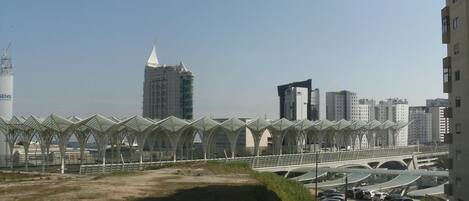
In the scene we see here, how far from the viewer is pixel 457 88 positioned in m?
31.0

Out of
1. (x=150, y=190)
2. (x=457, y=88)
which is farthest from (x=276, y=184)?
(x=457, y=88)

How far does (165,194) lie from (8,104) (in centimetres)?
6933

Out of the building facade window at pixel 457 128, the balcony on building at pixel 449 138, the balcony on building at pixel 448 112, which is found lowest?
the balcony on building at pixel 449 138

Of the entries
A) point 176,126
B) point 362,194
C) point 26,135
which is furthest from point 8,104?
point 362,194

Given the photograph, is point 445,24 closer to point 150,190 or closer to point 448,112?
point 448,112

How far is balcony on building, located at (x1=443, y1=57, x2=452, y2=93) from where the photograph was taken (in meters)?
32.3

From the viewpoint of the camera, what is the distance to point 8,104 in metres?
93.6

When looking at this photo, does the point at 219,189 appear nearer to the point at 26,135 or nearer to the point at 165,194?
the point at 165,194

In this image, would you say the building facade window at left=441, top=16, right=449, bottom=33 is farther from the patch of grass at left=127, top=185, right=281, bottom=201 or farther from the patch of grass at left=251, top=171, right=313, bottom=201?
the patch of grass at left=251, top=171, right=313, bottom=201

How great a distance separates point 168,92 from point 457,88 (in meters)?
156

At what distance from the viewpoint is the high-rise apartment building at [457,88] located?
2970 cm

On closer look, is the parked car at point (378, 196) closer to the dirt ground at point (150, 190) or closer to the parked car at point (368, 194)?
the parked car at point (368, 194)

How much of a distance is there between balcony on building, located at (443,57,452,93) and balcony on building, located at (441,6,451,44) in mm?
1208

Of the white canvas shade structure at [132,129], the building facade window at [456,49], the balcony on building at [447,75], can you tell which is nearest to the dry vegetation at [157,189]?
the balcony on building at [447,75]
